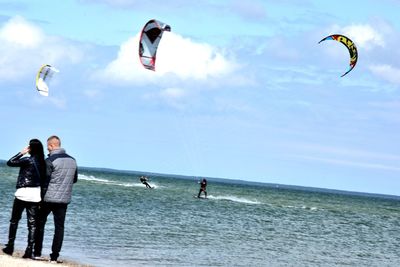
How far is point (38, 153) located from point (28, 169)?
25 centimetres

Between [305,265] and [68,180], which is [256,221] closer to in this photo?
[305,265]

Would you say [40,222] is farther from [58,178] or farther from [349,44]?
[349,44]

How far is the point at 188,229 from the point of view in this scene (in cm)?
2416

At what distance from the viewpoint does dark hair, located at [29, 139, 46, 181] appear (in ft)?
36.4

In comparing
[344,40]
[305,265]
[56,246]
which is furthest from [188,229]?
[56,246]

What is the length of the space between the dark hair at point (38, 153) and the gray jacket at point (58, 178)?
66mm

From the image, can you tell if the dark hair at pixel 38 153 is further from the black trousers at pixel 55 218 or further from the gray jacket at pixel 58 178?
the black trousers at pixel 55 218

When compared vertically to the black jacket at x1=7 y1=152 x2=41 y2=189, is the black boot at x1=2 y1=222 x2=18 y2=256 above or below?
below

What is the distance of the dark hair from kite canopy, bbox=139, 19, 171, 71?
4.48 metres

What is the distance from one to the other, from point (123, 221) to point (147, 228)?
1.99 meters

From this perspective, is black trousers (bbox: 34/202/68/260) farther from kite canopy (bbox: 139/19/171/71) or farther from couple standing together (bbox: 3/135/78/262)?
kite canopy (bbox: 139/19/171/71)

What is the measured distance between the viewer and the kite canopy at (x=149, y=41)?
1530cm

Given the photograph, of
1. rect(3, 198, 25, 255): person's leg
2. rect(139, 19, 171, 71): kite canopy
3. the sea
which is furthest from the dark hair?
rect(139, 19, 171, 71): kite canopy

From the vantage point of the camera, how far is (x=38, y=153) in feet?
36.5
